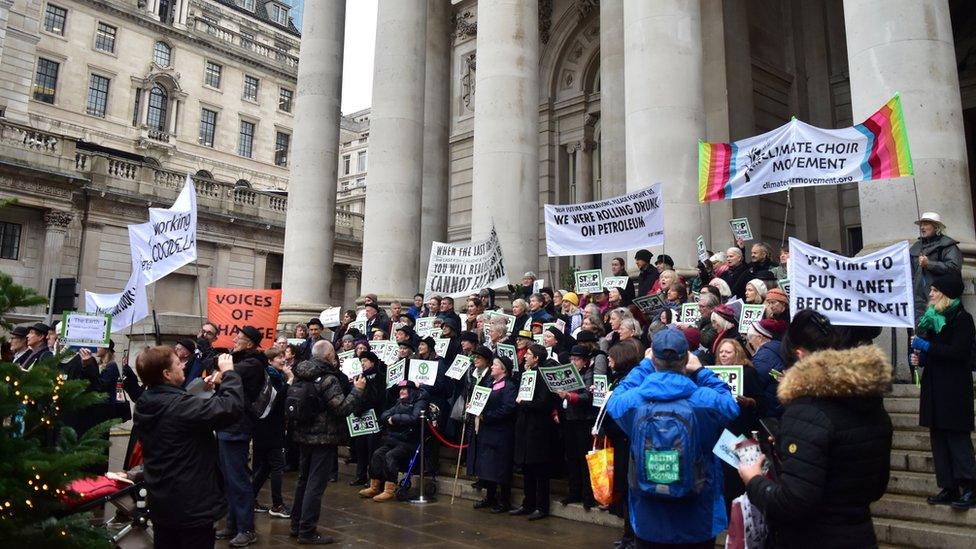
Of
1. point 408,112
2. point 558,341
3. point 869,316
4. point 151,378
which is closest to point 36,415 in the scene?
point 151,378

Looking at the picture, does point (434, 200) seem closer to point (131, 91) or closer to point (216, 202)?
point (216, 202)

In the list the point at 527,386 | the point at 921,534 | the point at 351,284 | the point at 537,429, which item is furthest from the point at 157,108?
the point at 921,534

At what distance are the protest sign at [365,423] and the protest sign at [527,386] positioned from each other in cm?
252

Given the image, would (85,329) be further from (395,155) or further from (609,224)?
(609,224)

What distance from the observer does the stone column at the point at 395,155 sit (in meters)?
18.8

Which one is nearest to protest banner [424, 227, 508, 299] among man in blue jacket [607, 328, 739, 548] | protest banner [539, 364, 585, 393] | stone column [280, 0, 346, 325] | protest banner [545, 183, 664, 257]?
protest banner [545, 183, 664, 257]

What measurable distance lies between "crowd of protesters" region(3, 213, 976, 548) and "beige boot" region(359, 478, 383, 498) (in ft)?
Result: 0.11

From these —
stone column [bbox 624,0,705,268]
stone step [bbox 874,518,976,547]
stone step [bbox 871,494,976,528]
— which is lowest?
stone step [bbox 874,518,976,547]

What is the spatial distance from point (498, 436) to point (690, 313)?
3134 mm

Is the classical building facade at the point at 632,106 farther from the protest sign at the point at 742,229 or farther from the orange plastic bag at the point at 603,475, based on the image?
the orange plastic bag at the point at 603,475

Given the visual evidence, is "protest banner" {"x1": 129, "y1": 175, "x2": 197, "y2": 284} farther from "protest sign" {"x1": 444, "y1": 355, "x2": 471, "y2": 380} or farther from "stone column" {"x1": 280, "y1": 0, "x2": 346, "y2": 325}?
"stone column" {"x1": 280, "y1": 0, "x2": 346, "y2": 325}

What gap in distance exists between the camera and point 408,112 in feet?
63.9

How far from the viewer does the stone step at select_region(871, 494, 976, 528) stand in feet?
22.3

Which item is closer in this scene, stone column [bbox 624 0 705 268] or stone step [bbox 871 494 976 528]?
stone step [bbox 871 494 976 528]
